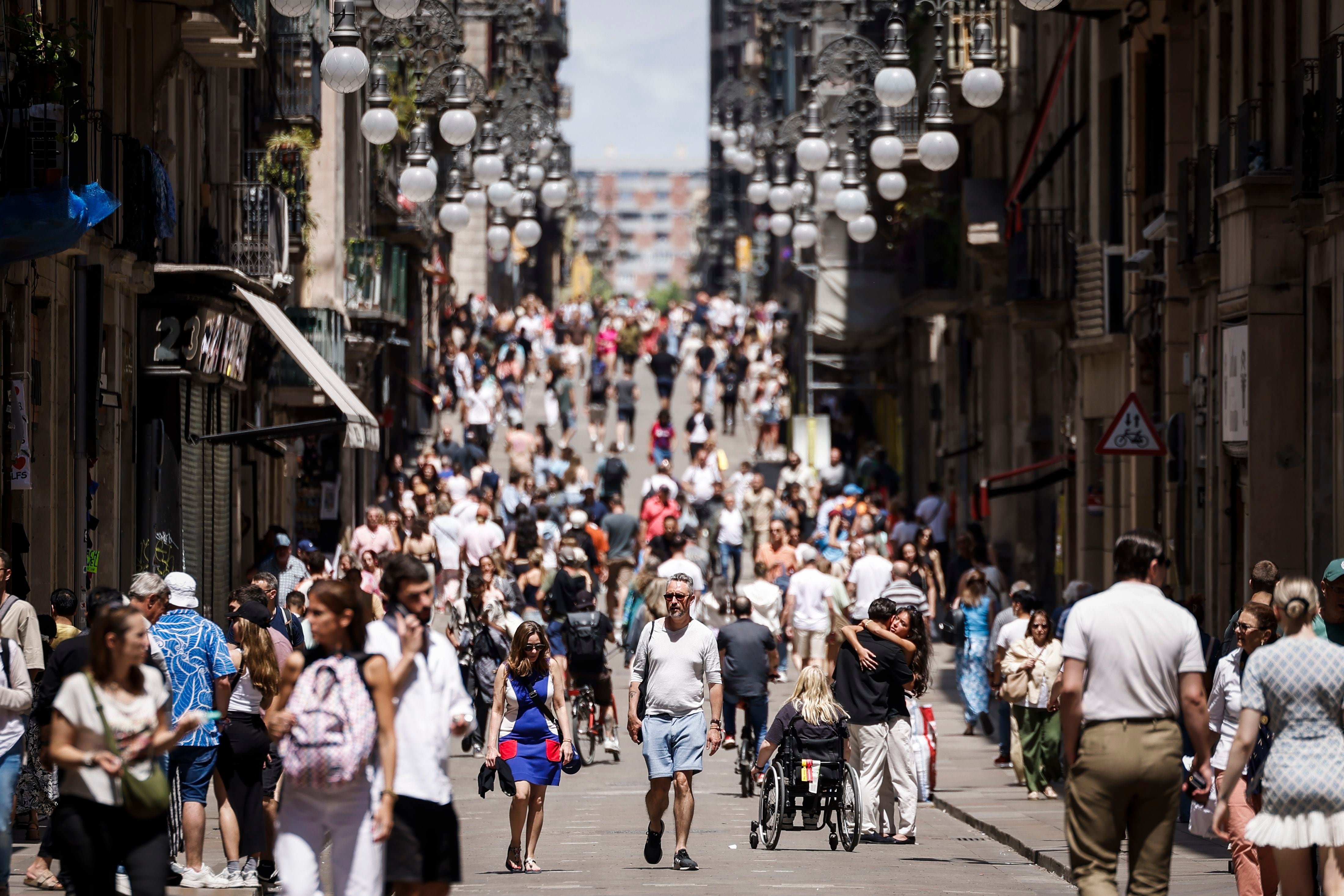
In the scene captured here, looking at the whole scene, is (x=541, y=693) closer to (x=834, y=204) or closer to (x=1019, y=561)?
(x=834, y=204)

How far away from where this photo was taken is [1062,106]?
1252 inches

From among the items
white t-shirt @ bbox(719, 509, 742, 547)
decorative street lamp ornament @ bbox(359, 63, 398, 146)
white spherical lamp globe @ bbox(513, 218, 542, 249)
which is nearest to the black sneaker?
decorative street lamp ornament @ bbox(359, 63, 398, 146)

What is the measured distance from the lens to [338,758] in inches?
342

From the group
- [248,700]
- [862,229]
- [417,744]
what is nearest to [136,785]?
[417,744]

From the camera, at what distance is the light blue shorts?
567 inches

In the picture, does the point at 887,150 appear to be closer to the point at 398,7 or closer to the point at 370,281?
the point at 398,7

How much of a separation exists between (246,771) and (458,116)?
31.3ft

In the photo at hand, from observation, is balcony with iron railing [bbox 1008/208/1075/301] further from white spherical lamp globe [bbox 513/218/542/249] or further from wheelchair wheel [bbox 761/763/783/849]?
wheelchair wheel [bbox 761/763/783/849]

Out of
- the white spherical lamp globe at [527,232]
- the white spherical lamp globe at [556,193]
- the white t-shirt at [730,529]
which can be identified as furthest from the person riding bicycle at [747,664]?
the white t-shirt at [730,529]

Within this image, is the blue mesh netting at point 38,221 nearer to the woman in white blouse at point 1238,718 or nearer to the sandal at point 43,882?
the sandal at point 43,882

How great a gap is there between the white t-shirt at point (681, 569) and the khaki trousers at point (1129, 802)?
12.3 metres

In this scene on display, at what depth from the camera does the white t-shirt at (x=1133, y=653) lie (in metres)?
9.57

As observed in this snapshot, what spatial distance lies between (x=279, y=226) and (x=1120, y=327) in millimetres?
9147

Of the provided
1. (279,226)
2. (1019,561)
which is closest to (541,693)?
(279,226)
